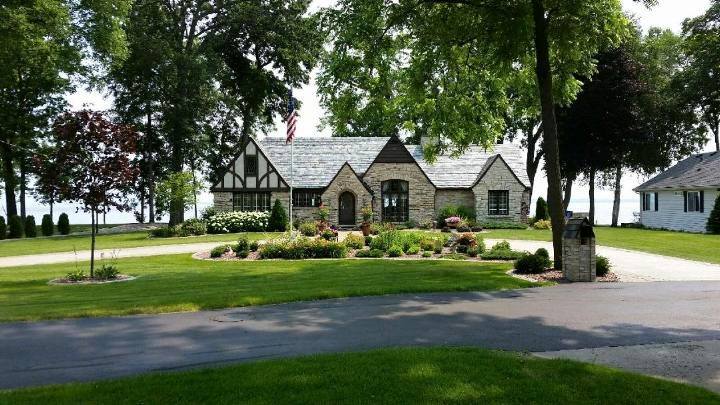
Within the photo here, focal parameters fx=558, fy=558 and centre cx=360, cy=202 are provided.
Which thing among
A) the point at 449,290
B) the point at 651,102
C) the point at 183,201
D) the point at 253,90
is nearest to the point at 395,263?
the point at 449,290

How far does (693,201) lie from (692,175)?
7.71 feet

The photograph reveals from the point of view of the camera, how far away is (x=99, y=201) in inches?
601

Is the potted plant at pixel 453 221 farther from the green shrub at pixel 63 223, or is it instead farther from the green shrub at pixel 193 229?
the green shrub at pixel 63 223

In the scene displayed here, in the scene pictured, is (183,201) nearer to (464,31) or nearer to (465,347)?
(464,31)

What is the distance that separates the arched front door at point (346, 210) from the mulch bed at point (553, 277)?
75.2 feet

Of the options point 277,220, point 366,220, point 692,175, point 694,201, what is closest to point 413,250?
point 366,220

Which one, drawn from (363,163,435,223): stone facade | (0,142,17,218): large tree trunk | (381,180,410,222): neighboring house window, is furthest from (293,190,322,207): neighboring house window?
(0,142,17,218): large tree trunk

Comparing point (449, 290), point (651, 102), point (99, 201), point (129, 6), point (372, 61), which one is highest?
point (129, 6)

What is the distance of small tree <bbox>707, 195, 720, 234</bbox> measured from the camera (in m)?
32.1

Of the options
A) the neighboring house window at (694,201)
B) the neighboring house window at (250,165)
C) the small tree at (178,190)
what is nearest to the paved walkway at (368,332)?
the small tree at (178,190)

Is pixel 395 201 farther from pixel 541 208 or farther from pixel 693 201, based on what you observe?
pixel 693 201

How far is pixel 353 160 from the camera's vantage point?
40469 millimetres

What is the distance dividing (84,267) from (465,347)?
48.3 ft

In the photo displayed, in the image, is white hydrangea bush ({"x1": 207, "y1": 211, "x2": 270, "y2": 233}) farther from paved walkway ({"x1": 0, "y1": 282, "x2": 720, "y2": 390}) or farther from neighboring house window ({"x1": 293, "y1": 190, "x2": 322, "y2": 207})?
paved walkway ({"x1": 0, "y1": 282, "x2": 720, "y2": 390})
